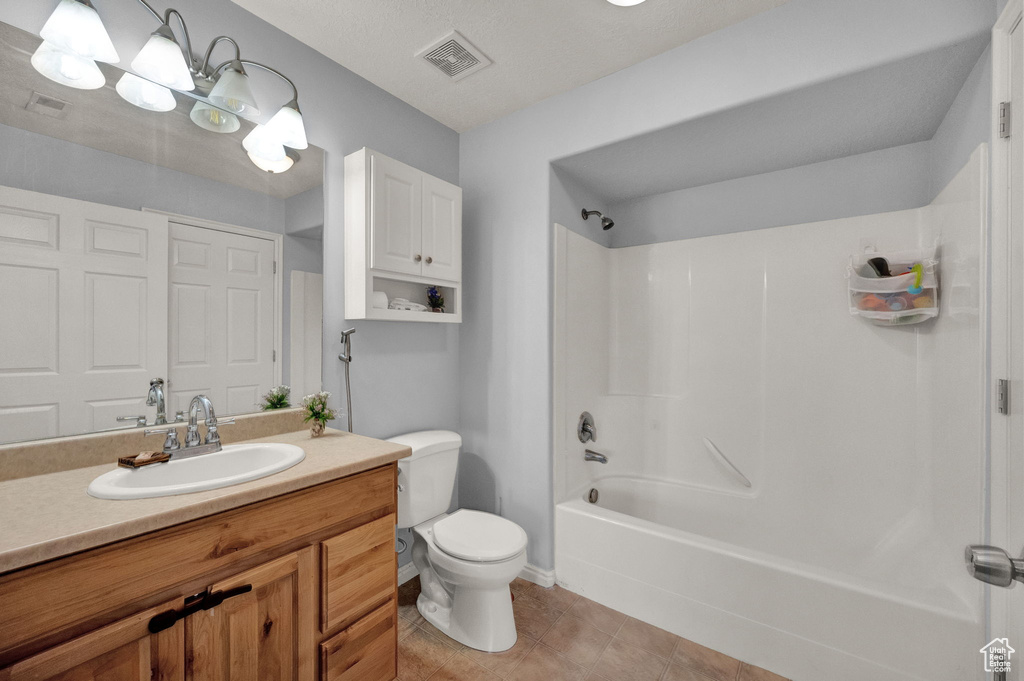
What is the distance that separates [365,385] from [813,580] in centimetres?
196

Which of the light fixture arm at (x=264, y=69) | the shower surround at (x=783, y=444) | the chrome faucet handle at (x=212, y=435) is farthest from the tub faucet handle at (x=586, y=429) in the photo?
the light fixture arm at (x=264, y=69)

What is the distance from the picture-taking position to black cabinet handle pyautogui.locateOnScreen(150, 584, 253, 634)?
0.94 m

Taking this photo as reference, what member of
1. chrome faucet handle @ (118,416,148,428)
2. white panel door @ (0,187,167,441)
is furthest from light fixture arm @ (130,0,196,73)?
chrome faucet handle @ (118,416,148,428)

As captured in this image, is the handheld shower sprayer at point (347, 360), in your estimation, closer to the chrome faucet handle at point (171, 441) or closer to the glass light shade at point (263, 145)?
the chrome faucet handle at point (171, 441)

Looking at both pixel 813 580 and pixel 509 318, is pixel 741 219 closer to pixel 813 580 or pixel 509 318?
pixel 509 318

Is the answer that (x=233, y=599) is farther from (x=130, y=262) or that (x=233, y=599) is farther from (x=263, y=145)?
(x=263, y=145)

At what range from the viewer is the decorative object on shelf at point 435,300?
2232 millimetres

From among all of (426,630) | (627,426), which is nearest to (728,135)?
(627,426)

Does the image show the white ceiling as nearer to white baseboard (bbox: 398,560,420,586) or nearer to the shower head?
the shower head

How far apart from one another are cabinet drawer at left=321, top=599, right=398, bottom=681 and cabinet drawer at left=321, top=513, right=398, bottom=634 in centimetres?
4

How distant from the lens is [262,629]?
113cm

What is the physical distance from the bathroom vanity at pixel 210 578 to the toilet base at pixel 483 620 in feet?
1.11

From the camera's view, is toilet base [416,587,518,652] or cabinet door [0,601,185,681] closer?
cabinet door [0,601,185,681]

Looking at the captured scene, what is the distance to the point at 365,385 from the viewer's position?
2025 millimetres
